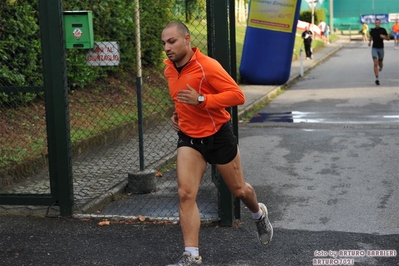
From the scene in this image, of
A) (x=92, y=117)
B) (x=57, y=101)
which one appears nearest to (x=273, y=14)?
(x=92, y=117)

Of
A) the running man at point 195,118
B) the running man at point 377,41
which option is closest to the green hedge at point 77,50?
the running man at point 195,118

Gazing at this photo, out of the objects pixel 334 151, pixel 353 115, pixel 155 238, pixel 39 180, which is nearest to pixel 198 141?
pixel 155 238

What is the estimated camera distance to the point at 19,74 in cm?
986

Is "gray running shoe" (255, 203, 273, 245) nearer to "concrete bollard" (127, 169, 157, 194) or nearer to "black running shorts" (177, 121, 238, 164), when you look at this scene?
"black running shorts" (177, 121, 238, 164)

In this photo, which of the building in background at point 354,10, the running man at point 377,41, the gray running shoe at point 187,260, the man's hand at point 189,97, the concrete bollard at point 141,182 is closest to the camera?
the man's hand at point 189,97

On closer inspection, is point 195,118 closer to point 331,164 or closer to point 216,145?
point 216,145

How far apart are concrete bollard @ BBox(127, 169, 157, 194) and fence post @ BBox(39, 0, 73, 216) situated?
126cm

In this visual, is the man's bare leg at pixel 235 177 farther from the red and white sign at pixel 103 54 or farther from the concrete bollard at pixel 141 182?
the concrete bollard at pixel 141 182

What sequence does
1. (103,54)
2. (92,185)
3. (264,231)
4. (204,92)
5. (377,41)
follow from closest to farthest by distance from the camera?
(204,92) < (264,231) < (103,54) < (92,185) < (377,41)

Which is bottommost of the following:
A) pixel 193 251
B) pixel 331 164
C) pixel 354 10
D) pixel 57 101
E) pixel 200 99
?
pixel 354 10

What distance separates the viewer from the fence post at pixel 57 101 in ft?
22.9

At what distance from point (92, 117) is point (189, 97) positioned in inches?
264

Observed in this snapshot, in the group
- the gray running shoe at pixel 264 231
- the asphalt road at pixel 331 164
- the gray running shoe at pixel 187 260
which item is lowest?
the asphalt road at pixel 331 164

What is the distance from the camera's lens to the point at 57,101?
7035 mm
